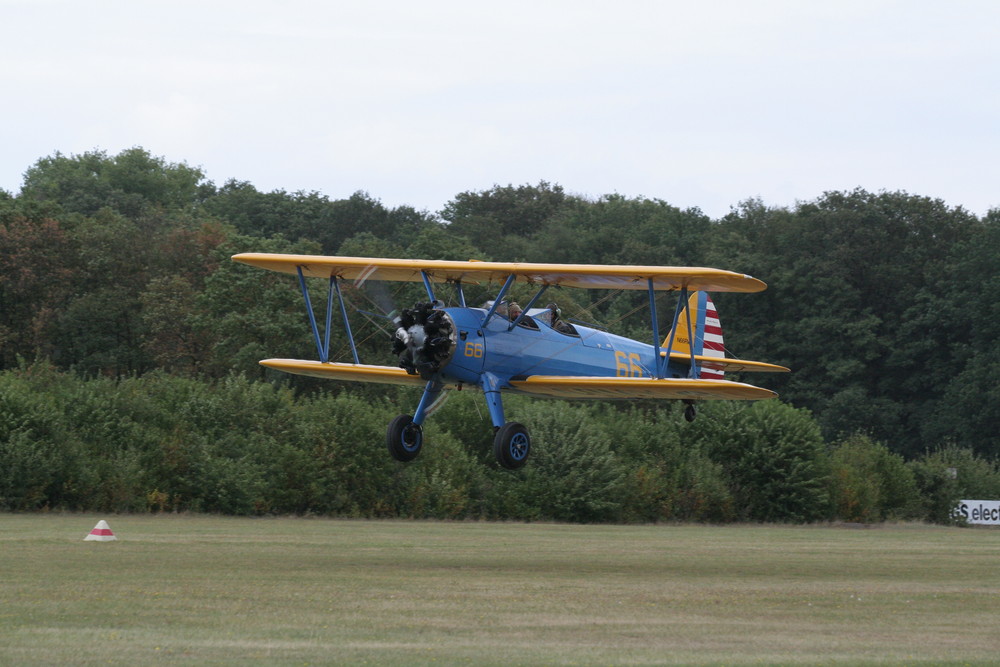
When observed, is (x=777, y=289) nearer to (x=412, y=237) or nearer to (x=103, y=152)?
(x=412, y=237)

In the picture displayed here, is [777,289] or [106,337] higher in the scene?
[777,289]

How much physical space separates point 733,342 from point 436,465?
3077cm

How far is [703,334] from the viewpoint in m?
27.9

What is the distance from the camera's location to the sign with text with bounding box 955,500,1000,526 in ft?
A: 176

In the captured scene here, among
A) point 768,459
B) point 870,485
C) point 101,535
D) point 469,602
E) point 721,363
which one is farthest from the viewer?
point 870,485

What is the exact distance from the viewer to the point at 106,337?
6456cm

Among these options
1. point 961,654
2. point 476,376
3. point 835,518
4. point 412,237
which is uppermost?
point 412,237

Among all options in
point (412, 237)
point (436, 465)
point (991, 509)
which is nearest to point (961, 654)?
point (436, 465)

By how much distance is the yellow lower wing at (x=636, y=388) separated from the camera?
21.8 meters

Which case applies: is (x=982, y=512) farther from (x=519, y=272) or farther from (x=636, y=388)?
(x=519, y=272)

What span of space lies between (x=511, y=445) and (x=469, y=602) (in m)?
4.29

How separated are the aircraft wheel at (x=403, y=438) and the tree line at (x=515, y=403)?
85.9 inches

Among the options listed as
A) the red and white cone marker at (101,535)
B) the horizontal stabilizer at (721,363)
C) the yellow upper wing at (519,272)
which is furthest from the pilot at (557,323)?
the red and white cone marker at (101,535)

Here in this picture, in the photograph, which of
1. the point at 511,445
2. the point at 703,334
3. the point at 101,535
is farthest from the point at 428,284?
the point at 101,535
